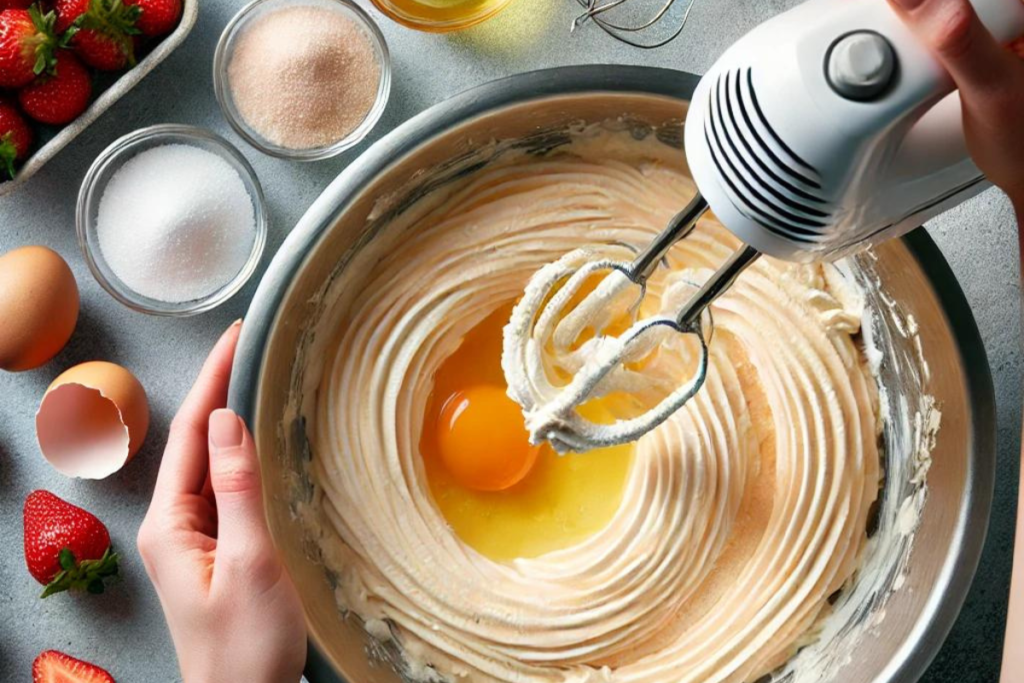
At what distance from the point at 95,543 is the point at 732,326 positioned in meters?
0.95

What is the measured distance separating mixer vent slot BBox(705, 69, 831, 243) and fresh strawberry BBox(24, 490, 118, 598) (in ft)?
3.50

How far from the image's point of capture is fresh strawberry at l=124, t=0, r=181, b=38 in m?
1.34

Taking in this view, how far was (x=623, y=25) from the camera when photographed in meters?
1.45

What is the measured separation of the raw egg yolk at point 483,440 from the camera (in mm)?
1354

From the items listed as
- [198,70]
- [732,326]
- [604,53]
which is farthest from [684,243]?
[198,70]

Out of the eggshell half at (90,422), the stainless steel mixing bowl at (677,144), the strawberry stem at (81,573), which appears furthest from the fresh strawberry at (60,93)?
the strawberry stem at (81,573)

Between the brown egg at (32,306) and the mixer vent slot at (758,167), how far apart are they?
3.18ft

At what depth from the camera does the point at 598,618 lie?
1277mm

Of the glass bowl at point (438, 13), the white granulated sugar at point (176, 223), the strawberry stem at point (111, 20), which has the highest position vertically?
the glass bowl at point (438, 13)

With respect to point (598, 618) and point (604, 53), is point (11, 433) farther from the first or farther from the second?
point (604, 53)

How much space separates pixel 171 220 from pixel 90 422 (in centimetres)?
31

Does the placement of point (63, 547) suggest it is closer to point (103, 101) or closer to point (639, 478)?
point (103, 101)

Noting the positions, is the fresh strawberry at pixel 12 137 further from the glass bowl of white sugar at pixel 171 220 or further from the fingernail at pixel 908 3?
the fingernail at pixel 908 3

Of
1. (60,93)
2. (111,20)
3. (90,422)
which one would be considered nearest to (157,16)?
(111,20)
